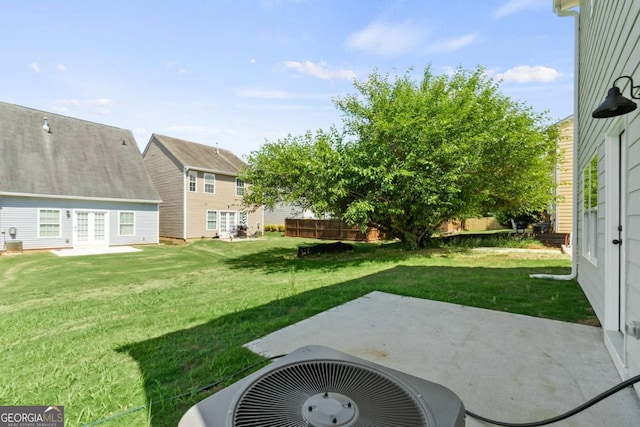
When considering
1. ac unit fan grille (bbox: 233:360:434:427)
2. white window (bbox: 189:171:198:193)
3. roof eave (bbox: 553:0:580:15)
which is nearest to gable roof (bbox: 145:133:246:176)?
white window (bbox: 189:171:198:193)

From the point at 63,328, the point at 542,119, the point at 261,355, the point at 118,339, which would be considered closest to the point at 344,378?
the point at 261,355

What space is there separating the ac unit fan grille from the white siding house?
1.99 metres

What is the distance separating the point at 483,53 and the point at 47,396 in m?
12.0

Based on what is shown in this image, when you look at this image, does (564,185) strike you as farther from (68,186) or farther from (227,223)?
(68,186)

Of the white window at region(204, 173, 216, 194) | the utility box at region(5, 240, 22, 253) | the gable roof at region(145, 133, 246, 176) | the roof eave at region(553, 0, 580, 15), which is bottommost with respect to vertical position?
the utility box at region(5, 240, 22, 253)

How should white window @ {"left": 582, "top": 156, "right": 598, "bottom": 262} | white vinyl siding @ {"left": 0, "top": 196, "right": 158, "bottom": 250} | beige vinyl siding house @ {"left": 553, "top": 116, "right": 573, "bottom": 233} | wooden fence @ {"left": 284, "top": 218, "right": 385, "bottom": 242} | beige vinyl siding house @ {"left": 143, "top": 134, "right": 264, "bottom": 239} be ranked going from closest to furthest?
1. white window @ {"left": 582, "top": 156, "right": 598, "bottom": 262}
2. beige vinyl siding house @ {"left": 553, "top": 116, "right": 573, "bottom": 233}
3. white vinyl siding @ {"left": 0, "top": 196, "right": 158, "bottom": 250}
4. beige vinyl siding house @ {"left": 143, "top": 134, "right": 264, "bottom": 239}
5. wooden fence @ {"left": 284, "top": 218, "right": 385, "bottom": 242}

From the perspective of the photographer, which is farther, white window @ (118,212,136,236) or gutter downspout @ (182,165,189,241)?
gutter downspout @ (182,165,189,241)

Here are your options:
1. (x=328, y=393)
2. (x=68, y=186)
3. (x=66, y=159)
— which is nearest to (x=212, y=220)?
(x=68, y=186)

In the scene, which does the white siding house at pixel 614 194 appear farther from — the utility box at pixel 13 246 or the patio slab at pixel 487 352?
the utility box at pixel 13 246

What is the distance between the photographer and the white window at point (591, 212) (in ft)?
12.6

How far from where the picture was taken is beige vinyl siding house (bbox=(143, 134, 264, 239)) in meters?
17.0

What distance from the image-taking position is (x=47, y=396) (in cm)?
211

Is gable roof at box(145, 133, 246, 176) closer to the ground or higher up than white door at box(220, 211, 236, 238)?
higher up

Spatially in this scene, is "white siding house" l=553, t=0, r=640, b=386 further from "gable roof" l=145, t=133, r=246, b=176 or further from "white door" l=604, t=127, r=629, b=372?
"gable roof" l=145, t=133, r=246, b=176
